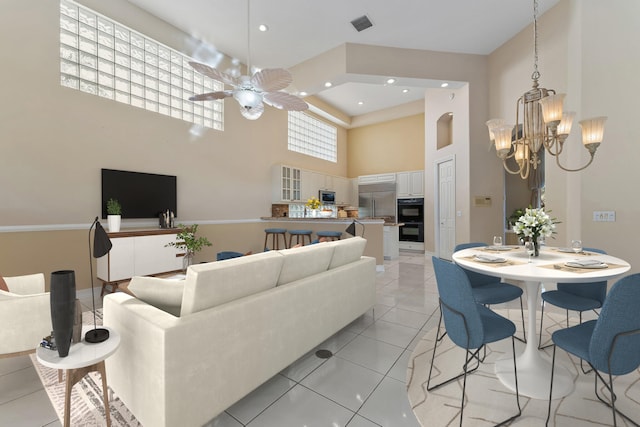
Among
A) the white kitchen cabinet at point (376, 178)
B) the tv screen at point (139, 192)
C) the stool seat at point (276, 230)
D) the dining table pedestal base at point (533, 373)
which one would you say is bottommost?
the dining table pedestal base at point (533, 373)

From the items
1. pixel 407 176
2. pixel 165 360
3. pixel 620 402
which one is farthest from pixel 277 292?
pixel 407 176

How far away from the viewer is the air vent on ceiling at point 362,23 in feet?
13.9

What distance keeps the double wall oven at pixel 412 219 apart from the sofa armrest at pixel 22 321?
23.7ft

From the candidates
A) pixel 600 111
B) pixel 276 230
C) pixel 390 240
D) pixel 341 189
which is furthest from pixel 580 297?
pixel 341 189

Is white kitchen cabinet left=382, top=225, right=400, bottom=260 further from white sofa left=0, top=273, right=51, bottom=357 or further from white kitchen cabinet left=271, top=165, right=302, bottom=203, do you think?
white sofa left=0, top=273, right=51, bottom=357

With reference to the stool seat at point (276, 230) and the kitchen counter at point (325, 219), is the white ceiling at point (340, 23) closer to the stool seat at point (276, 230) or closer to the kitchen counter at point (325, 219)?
the kitchen counter at point (325, 219)

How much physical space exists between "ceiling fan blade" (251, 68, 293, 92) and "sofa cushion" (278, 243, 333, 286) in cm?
191

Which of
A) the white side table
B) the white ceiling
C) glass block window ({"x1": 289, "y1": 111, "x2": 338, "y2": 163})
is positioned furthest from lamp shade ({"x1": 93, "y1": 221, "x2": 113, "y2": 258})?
glass block window ({"x1": 289, "y1": 111, "x2": 338, "y2": 163})

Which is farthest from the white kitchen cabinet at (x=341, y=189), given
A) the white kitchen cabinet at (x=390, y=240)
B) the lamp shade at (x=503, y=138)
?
the lamp shade at (x=503, y=138)

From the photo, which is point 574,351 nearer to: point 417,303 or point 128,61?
point 417,303

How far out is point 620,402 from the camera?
170 centimetres

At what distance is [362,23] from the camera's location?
433 cm

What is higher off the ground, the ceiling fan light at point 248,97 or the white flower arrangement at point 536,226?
the ceiling fan light at point 248,97

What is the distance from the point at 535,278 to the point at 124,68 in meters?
5.73
